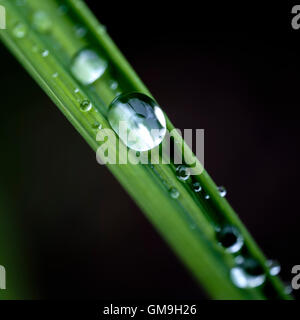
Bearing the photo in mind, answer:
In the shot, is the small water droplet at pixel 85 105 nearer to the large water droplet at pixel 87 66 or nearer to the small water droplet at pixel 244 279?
the large water droplet at pixel 87 66

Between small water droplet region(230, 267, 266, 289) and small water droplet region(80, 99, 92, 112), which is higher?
small water droplet region(80, 99, 92, 112)

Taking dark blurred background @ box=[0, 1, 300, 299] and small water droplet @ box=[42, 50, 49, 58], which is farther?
dark blurred background @ box=[0, 1, 300, 299]

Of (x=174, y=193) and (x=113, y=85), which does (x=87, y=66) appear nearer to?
(x=113, y=85)

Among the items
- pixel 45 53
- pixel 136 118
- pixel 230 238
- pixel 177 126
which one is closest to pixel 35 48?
pixel 45 53

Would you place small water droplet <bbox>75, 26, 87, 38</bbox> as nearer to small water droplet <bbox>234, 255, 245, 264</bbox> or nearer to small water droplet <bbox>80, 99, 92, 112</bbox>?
small water droplet <bbox>80, 99, 92, 112</bbox>

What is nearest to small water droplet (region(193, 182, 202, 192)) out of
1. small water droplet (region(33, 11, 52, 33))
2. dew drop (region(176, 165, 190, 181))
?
dew drop (region(176, 165, 190, 181))

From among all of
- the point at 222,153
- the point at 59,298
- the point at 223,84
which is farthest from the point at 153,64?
the point at 59,298

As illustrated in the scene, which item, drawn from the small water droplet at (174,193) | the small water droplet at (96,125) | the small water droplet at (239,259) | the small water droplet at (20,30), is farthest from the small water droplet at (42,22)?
the small water droplet at (239,259)
